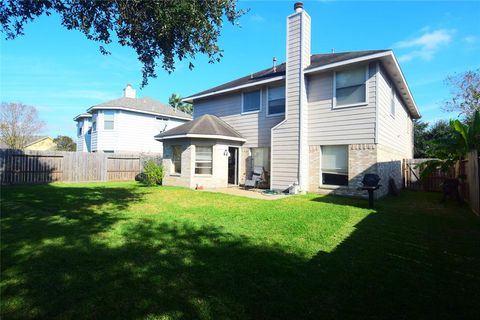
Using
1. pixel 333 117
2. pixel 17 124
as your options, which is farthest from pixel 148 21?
pixel 17 124

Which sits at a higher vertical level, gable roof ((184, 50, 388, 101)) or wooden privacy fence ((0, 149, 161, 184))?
gable roof ((184, 50, 388, 101))

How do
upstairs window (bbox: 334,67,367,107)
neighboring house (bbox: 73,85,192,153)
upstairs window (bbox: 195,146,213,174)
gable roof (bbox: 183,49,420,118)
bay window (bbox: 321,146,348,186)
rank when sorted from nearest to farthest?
gable roof (bbox: 183,49,420,118) < upstairs window (bbox: 334,67,367,107) < bay window (bbox: 321,146,348,186) < upstairs window (bbox: 195,146,213,174) < neighboring house (bbox: 73,85,192,153)

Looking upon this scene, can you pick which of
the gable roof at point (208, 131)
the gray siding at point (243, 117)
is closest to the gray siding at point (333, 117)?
the gray siding at point (243, 117)

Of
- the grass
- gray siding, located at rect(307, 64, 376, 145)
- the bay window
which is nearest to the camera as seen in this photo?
the grass

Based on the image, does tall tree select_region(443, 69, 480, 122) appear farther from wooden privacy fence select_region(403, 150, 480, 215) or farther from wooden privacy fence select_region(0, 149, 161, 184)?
wooden privacy fence select_region(0, 149, 161, 184)

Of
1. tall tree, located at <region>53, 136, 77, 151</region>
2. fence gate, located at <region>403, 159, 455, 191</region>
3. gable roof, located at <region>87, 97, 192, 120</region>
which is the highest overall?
gable roof, located at <region>87, 97, 192, 120</region>

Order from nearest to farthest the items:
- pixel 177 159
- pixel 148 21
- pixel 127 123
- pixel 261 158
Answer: pixel 148 21, pixel 261 158, pixel 177 159, pixel 127 123

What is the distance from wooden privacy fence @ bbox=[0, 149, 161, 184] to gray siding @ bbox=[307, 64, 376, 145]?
11.7 meters

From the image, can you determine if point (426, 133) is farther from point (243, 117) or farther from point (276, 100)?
point (243, 117)

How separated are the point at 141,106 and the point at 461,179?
23.7m

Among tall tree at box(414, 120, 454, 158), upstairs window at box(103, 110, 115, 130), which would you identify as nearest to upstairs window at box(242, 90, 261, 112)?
upstairs window at box(103, 110, 115, 130)

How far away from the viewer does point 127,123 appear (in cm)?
2380

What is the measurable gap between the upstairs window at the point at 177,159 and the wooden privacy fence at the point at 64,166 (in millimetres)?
4060

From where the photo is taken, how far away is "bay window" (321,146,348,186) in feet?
38.5
